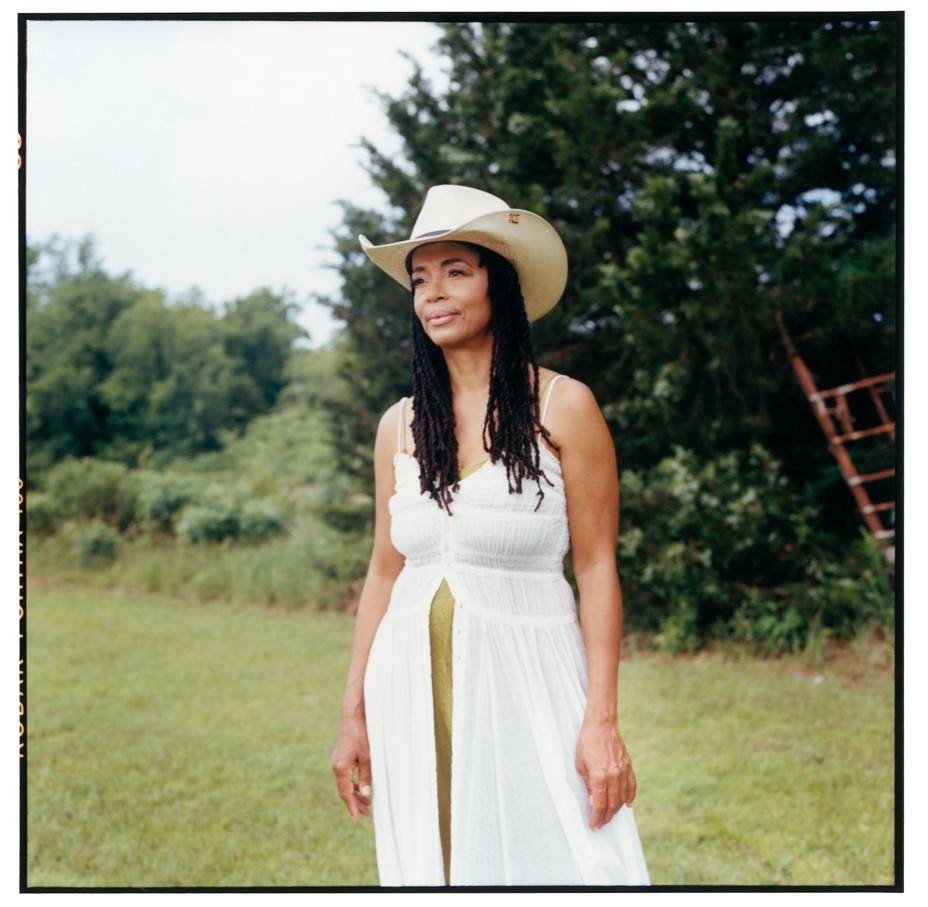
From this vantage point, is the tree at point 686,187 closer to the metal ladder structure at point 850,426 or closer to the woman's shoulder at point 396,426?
the metal ladder structure at point 850,426

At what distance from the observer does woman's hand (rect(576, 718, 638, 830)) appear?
1522mm

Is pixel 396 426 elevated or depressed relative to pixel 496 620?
elevated

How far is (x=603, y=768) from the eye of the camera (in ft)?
4.99

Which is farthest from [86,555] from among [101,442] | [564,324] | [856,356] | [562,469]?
[562,469]

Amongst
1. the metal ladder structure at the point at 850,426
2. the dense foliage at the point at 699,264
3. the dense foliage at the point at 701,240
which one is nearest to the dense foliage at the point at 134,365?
the dense foliage at the point at 699,264

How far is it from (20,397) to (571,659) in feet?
5.35

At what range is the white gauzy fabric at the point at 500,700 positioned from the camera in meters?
1.58

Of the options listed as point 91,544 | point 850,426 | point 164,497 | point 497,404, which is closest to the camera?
point 497,404

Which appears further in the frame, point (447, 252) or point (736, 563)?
point (736, 563)

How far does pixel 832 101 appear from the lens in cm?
421

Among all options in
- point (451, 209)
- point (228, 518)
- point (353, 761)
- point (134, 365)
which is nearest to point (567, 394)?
point (451, 209)

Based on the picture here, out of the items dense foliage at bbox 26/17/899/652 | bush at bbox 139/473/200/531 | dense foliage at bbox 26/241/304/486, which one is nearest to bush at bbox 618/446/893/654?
dense foliage at bbox 26/17/899/652

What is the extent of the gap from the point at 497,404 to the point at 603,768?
24.1 inches

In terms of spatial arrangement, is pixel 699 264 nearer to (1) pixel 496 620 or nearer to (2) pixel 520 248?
(2) pixel 520 248
